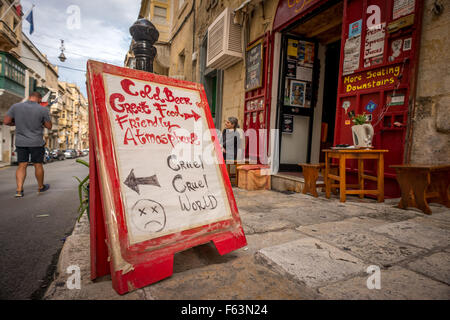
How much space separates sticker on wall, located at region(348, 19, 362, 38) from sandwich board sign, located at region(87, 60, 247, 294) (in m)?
3.06

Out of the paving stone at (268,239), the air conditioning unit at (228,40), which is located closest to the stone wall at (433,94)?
the paving stone at (268,239)

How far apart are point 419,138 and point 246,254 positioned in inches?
104

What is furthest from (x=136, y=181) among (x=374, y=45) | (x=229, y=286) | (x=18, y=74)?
(x=18, y=74)

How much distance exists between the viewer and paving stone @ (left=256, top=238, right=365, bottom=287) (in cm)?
128

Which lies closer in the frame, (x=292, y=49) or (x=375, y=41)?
(x=375, y=41)

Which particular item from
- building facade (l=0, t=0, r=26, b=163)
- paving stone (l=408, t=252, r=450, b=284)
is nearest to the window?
building facade (l=0, t=0, r=26, b=163)

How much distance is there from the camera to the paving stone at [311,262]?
1.28m

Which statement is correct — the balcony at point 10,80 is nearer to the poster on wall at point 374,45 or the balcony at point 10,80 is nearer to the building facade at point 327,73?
the building facade at point 327,73

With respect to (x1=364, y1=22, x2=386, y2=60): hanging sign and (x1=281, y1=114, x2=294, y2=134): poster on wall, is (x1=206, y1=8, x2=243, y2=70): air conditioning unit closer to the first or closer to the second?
(x1=281, y1=114, x2=294, y2=134): poster on wall

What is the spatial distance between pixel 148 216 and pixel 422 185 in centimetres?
276

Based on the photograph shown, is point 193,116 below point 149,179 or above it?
above

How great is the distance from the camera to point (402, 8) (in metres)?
2.95

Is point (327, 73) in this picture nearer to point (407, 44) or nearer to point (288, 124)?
point (288, 124)

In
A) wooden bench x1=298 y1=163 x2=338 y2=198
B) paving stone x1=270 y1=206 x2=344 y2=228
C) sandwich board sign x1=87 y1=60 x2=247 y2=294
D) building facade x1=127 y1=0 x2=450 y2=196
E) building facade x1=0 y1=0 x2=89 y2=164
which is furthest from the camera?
building facade x1=0 y1=0 x2=89 y2=164
